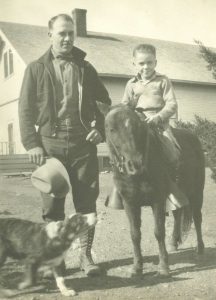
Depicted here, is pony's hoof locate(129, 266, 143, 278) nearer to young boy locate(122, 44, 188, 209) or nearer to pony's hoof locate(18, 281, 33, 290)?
young boy locate(122, 44, 188, 209)

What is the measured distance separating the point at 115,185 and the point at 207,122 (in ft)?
8.13

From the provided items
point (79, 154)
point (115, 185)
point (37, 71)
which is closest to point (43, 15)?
point (37, 71)

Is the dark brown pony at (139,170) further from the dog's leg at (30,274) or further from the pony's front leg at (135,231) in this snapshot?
the dog's leg at (30,274)

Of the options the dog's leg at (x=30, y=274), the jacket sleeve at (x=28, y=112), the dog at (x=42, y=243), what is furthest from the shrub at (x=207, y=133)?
the dog's leg at (x=30, y=274)

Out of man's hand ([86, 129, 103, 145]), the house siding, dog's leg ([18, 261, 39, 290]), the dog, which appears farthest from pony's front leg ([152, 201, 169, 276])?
the house siding

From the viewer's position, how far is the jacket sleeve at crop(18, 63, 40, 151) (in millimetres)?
4766

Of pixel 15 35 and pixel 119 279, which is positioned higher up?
pixel 15 35

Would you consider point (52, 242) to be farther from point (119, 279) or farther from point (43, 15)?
point (43, 15)

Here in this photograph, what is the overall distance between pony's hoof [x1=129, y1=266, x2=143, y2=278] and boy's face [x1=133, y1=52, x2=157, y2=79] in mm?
2052

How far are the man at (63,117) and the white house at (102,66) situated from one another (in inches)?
547

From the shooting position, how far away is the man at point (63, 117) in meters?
4.78

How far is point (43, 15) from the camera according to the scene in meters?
5.82

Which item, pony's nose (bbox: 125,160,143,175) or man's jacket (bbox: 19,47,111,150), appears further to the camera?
man's jacket (bbox: 19,47,111,150)

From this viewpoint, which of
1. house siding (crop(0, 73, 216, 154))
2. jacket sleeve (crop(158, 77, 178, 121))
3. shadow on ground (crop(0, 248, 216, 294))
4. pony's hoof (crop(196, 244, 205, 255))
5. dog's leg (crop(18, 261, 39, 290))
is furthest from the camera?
house siding (crop(0, 73, 216, 154))
